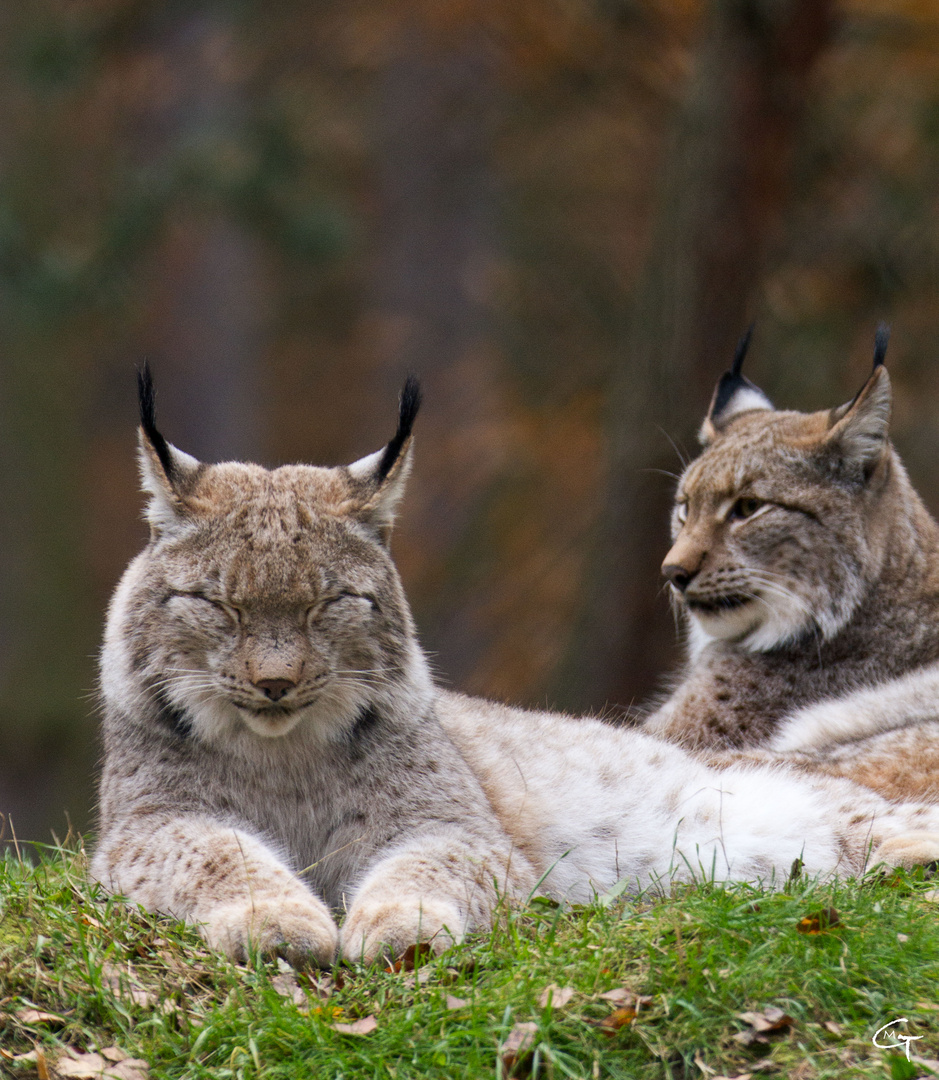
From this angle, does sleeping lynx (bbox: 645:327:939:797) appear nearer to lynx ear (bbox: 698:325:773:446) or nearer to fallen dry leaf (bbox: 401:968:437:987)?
lynx ear (bbox: 698:325:773:446)

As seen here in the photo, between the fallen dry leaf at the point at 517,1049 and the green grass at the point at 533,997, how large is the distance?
1 cm

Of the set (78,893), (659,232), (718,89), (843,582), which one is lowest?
(78,893)

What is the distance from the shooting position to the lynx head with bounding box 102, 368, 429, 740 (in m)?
4.15

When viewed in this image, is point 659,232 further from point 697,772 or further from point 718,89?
point 697,772

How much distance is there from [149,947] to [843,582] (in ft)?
11.1

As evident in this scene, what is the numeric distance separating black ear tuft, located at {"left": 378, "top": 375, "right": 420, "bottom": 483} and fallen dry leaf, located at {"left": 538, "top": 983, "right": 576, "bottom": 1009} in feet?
6.12

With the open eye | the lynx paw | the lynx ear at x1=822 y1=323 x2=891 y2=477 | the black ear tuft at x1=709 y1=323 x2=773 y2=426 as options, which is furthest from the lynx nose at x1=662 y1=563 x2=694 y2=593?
the lynx paw

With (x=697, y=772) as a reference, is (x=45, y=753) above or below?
below

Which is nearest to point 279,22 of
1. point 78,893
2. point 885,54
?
point 885,54

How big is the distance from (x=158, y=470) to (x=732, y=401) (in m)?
3.46

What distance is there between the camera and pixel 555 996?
133 inches

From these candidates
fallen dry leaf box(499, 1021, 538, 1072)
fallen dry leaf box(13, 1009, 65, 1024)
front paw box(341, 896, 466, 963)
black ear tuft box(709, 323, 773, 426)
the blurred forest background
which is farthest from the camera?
the blurred forest background

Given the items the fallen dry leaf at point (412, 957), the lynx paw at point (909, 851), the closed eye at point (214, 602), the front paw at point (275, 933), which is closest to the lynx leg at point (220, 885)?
the front paw at point (275, 933)

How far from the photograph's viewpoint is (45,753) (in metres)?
11.5
